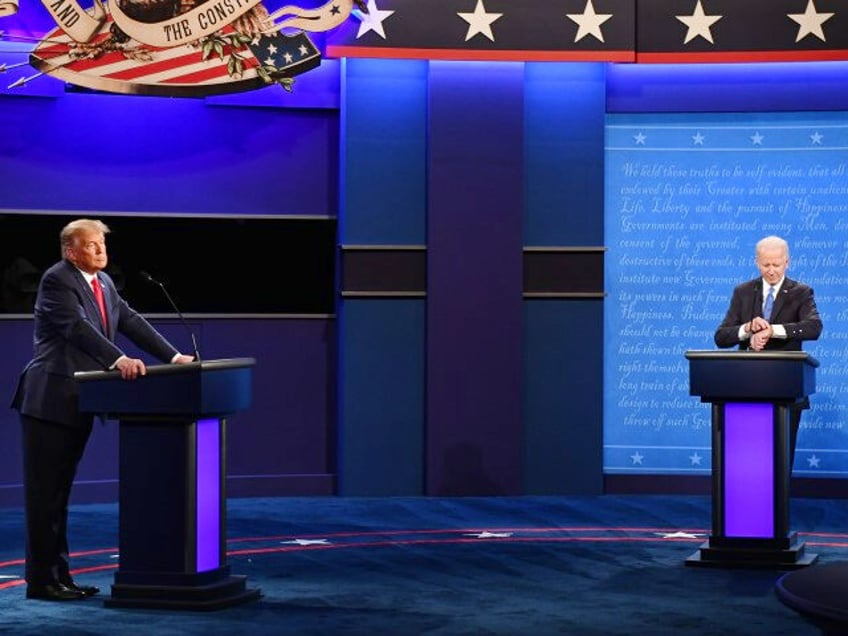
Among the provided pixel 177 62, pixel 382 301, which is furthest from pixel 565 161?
pixel 177 62

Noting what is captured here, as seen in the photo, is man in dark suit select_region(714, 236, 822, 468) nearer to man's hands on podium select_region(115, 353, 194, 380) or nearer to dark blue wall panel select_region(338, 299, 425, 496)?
dark blue wall panel select_region(338, 299, 425, 496)

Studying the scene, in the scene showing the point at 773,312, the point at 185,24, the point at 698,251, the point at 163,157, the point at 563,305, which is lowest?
the point at 773,312

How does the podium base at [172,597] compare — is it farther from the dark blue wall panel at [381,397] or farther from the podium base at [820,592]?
the dark blue wall panel at [381,397]

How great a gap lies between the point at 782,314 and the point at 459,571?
85.0 inches

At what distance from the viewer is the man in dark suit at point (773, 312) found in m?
7.27

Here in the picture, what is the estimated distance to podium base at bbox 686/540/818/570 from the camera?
6766mm

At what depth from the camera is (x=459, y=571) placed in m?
6.67

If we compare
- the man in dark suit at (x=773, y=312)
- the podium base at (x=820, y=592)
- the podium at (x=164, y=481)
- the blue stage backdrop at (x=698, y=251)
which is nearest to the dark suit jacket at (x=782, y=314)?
the man in dark suit at (x=773, y=312)

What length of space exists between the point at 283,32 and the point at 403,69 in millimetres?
833

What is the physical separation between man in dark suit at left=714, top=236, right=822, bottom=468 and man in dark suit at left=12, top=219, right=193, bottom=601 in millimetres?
2878

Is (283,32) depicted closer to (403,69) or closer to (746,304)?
(403,69)

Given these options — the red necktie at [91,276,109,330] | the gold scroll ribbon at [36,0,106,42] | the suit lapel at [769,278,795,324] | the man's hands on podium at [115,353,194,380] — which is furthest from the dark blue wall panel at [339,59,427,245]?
the man's hands on podium at [115,353,194,380]

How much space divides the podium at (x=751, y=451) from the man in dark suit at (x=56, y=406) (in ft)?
8.35

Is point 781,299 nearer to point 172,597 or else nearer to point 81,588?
point 172,597
